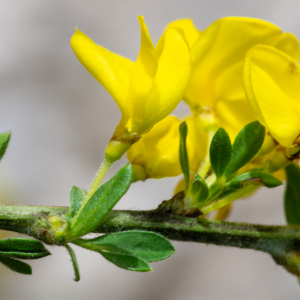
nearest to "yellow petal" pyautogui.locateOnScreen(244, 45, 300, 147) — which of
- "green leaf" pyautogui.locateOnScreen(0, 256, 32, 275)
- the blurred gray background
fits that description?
"green leaf" pyautogui.locateOnScreen(0, 256, 32, 275)

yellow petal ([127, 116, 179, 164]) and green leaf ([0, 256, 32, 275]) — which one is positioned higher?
yellow petal ([127, 116, 179, 164])

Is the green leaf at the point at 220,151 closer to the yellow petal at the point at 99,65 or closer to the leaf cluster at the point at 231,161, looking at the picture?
the leaf cluster at the point at 231,161

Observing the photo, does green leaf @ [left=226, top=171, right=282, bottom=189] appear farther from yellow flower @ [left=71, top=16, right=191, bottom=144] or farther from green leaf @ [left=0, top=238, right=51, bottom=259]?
green leaf @ [left=0, top=238, right=51, bottom=259]

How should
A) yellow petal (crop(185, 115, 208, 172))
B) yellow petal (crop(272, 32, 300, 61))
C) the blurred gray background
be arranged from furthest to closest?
the blurred gray background < yellow petal (crop(185, 115, 208, 172)) < yellow petal (crop(272, 32, 300, 61))

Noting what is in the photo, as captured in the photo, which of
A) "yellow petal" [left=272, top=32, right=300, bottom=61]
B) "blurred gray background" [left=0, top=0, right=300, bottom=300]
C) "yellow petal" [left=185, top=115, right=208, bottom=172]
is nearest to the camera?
"yellow petal" [left=272, top=32, right=300, bottom=61]

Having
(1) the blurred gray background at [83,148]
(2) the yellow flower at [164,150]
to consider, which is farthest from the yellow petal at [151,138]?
(1) the blurred gray background at [83,148]

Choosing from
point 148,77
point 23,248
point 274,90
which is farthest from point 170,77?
point 23,248

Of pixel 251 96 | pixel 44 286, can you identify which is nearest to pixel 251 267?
pixel 44 286
